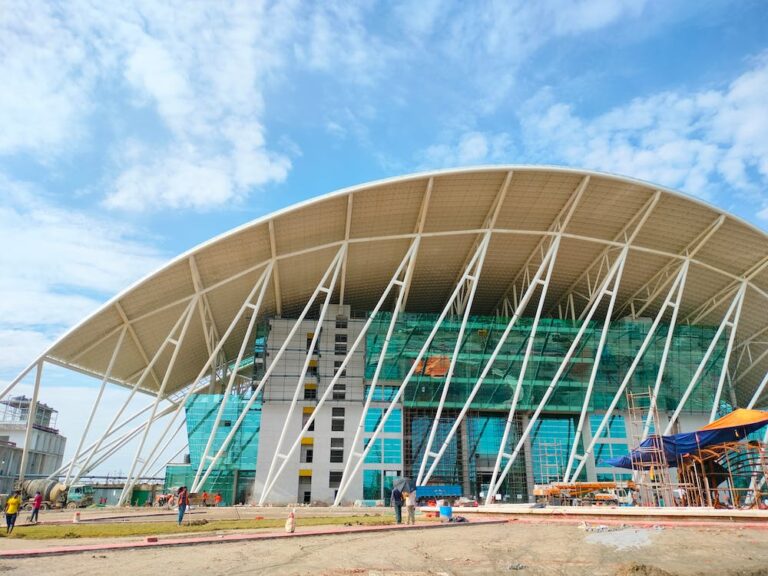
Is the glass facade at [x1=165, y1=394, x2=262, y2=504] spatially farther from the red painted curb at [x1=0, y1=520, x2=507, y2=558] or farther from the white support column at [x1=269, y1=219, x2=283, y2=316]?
the red painted curb at [x1=0, y1=520, x2=507, y2=558]

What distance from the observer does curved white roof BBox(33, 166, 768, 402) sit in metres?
38.1

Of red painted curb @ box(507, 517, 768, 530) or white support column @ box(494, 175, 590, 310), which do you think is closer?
red painted curb @ box(507, 517, 768, 530)

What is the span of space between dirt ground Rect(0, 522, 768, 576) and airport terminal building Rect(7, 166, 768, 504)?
25.3m

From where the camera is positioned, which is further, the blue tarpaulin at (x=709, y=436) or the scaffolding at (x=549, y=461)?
the scaffolding at (x=549, y=461)

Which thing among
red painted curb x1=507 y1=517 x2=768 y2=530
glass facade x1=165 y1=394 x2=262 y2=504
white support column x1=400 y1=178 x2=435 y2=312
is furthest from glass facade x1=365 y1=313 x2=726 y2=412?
red painted curb x1=507 y1=517 x2=768 y2=530

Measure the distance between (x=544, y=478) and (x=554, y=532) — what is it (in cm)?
3426

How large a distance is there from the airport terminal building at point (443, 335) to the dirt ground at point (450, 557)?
25273 mm

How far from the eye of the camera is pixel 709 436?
29.3m

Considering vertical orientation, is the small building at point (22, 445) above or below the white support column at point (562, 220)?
below

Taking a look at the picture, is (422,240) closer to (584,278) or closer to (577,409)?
(584,278)

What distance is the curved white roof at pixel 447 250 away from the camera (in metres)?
38.1

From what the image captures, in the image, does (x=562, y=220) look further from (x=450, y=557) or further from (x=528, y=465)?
(x=450, y=557)

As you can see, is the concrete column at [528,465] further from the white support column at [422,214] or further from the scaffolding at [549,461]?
the white support column at [422,214]

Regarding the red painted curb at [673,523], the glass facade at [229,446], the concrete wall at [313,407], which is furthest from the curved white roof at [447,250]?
the red painted curb at [673,523]
